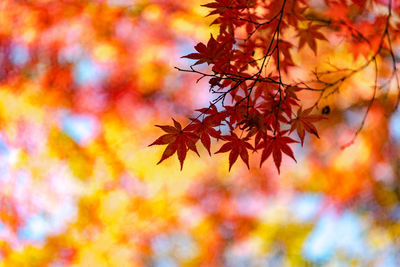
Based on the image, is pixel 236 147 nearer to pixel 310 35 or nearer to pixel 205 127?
pixel 205 127

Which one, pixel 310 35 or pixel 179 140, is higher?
pixel 310 35

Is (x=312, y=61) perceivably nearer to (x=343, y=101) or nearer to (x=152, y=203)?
(x=343, y=101)

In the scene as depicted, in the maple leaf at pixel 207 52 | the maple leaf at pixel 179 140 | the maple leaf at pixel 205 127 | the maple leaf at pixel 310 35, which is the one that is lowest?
the maple leaf at pixel 179 140

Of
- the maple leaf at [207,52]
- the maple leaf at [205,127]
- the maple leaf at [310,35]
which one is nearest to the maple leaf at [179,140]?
the maple leaf at [205,127]

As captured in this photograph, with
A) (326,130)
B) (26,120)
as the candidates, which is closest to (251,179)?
(326,130)

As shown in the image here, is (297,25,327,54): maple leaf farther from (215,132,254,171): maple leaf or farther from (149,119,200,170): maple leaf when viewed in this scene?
(149,119,200,170): maple leaf

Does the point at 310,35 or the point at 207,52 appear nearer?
the point at 207,52

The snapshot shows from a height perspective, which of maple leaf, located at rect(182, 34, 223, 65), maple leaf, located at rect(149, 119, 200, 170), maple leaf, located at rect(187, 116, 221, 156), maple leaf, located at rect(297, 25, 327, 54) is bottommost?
maple leaf, located at rect(149, 119, 200, 170)

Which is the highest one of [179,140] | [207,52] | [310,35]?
[310,35]

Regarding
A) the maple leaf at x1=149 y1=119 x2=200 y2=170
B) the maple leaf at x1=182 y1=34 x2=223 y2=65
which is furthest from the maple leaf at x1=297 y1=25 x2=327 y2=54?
the maple leaf at x1=149 y1=119 x2=200 y2=170

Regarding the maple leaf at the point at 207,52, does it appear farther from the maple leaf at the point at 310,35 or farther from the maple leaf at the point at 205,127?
the maple leaf at the point at 310,35

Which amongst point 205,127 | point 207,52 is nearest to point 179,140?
point 205,127

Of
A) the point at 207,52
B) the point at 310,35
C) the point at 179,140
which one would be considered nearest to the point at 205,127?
the point at 179,140

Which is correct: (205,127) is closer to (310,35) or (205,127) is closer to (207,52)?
(207,52)
